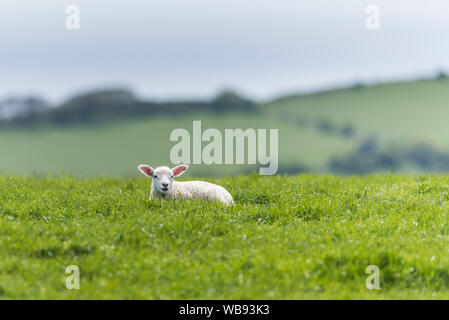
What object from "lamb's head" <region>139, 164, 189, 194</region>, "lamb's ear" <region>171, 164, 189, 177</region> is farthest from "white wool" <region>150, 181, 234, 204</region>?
"lamb's ear" <region>171, 164, 189, 177</region>

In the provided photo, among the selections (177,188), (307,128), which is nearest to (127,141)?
(307,128)

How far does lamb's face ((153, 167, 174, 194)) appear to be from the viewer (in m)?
12.5

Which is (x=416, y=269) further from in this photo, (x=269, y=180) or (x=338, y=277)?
(x=269, y=180)

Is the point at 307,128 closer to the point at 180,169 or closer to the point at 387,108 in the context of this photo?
the point at 387,108

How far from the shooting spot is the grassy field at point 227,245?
28.9 feet

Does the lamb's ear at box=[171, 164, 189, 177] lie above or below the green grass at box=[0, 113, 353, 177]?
below

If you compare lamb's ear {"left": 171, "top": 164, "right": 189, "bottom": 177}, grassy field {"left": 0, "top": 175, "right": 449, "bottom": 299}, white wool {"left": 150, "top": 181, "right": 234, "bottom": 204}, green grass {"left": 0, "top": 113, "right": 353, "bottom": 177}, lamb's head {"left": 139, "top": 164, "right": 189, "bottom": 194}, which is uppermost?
green grass {"left": 0, "top": 113, "right": 353, "bottom": 177}

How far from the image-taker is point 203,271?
9.12 meters

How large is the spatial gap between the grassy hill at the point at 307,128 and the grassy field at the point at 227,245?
23.8 meters

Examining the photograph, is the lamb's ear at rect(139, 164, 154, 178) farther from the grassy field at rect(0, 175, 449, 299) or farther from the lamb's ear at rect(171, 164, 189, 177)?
the grassy field at rect(0, 175, 449, 299)

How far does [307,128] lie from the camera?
42.9 m

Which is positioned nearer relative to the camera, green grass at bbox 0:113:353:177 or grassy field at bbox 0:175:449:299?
grassy field at bbox 0:175:449:299
